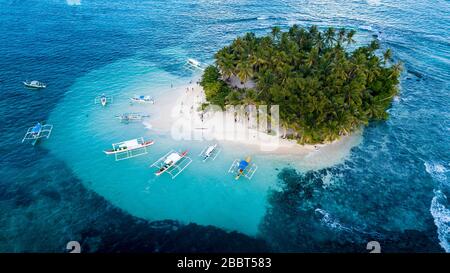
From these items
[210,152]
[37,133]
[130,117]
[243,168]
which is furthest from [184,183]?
[37,133]

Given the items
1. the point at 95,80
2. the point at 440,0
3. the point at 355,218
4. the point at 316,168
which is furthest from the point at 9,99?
the point at 440,0

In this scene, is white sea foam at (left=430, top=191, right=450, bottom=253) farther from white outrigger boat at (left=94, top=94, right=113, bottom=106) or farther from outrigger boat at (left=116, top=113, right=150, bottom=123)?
white outrigger boat at (left=94, top=94, right=113, bottom=106)

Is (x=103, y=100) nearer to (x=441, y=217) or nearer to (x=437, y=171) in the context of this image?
(x=441, y=217)

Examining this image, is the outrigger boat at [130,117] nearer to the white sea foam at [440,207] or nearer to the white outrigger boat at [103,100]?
the white outrigger boat at [103,100]

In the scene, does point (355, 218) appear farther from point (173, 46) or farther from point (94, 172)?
point (173, 46)

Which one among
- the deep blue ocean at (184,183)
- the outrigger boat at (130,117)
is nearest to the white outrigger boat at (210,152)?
the deep blue ocean at (184,183)

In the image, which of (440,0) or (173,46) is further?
(440,0)

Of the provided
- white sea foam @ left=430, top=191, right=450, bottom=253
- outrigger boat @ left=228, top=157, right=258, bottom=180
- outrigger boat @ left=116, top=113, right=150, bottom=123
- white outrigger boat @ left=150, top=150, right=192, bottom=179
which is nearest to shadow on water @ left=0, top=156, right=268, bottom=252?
white outrigger boat @ left=150, top=150, right=192, bottom=179
